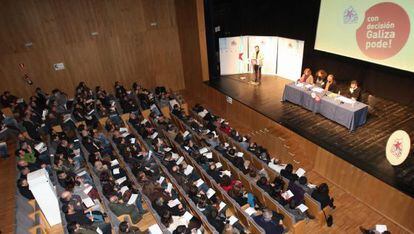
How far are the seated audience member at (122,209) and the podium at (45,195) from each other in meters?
1.32

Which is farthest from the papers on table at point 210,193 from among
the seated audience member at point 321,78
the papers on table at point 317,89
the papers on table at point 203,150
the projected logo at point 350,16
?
the projected logo at point 350,16

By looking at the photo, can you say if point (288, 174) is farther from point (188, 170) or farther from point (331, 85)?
point (331, 85)

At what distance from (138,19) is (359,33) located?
8.88 metres

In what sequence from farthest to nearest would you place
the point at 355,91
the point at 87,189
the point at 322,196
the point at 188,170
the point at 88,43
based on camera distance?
1. the point at 88,43
2. the point at 355,91
3. the point at 188,170
4. the point at 87,189
5. the point at 322,196

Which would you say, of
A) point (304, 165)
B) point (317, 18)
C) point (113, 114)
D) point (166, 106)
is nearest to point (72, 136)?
point (113, 114)

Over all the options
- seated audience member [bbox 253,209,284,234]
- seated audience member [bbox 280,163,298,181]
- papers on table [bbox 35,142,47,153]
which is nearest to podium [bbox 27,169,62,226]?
papers on table [bbox 35,142,47,153]

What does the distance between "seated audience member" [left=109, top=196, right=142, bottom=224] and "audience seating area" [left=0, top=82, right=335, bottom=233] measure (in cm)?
2

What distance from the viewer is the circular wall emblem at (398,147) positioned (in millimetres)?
6512

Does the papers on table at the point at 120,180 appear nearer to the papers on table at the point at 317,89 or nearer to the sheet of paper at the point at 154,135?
the sheet of paper at the point at 154,135

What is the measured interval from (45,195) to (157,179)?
2.49 metres

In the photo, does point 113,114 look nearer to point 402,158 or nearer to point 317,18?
point 317,18

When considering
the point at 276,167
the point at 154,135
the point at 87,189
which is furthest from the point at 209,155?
the point at 87,189

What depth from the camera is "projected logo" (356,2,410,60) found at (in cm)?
761

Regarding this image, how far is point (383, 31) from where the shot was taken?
8102 mm
